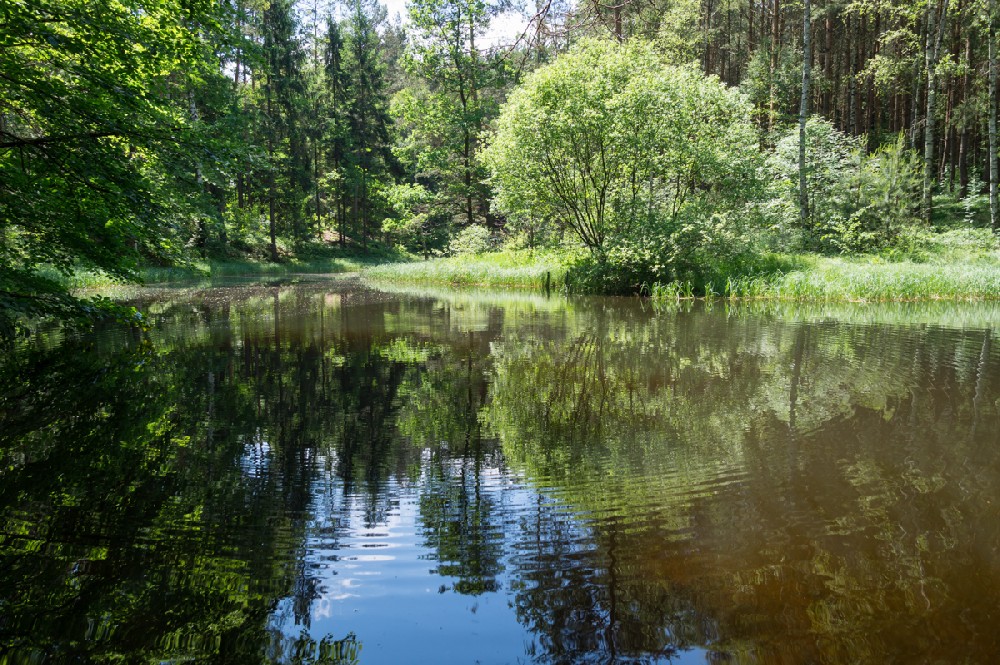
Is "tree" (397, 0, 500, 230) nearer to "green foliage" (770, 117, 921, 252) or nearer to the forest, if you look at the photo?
the forest

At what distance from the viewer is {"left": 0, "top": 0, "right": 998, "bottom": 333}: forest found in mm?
6438

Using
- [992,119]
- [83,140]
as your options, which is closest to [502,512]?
[83,140]

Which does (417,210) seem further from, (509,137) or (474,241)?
(509,137)

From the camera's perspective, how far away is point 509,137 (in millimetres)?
18078

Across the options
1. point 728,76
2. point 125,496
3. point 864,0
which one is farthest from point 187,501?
point 728,76

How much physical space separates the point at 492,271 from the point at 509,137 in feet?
18.6

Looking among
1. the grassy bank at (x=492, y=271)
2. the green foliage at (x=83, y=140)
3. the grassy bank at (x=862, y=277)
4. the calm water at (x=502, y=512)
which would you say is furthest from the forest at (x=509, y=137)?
the calm water at (x=502, y=512)

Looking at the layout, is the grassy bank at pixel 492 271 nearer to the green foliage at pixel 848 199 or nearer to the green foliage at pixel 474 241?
the green foliage at pixel 474 241

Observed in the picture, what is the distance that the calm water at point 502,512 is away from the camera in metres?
2.21

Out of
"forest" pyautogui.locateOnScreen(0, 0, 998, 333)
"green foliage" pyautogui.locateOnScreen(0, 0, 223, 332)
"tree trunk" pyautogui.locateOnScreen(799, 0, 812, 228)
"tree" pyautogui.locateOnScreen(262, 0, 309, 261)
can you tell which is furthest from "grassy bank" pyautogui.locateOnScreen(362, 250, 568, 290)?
"green foliage" pyautogui.locateOnScreen(0, 0, 223, 332)

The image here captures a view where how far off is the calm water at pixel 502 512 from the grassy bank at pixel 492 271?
13.2 metres

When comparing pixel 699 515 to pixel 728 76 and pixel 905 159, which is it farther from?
pixel 728 76

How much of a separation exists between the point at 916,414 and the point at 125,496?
578 cm

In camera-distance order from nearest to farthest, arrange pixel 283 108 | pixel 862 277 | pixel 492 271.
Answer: pixel 862 277 < pixel 492 271 < pixel 283 108
